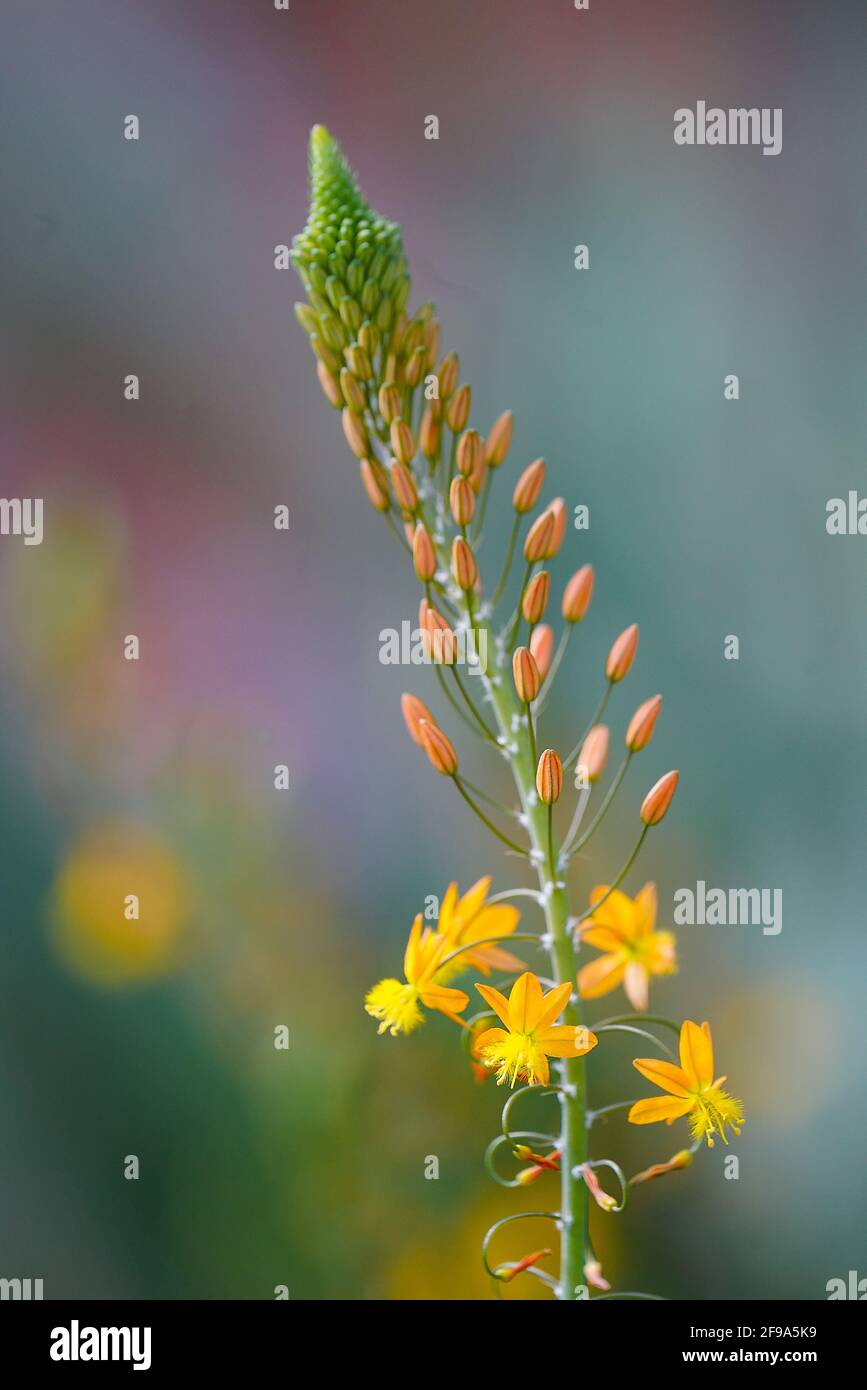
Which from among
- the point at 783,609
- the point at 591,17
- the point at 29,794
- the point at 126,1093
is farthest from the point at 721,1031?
the point at 591,17

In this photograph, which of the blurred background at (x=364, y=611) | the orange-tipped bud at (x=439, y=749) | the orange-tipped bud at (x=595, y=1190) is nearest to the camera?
the orange-tipped bud at (x=595, y=1190)

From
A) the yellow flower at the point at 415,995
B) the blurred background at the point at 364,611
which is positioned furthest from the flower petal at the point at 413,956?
the blurred background at the point at 364,611

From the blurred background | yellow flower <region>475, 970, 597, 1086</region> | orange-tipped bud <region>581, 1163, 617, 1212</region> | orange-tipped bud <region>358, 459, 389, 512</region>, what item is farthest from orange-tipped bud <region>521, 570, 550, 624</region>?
the blurred background

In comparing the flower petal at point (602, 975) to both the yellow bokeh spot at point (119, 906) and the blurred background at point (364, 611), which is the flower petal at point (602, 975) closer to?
the blurred background at point (364, 611)

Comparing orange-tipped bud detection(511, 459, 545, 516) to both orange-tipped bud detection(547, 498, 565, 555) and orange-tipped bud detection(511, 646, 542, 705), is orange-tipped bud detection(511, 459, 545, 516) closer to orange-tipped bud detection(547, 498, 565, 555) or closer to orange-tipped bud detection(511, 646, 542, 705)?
orange-tipped bud detection(547, 498, 565, 555)

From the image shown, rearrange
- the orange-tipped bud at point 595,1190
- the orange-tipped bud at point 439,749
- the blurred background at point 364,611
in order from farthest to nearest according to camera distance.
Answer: the blurred background at point 364,611
the orange-tipped bud at point 439,749
the orange-tipped bud at point 595,1190

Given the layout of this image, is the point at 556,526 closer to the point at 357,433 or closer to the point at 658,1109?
the point at 357,433

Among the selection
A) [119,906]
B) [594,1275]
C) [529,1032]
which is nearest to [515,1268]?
[594,1275]
